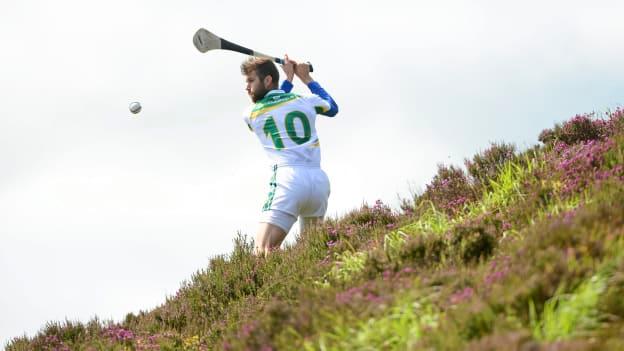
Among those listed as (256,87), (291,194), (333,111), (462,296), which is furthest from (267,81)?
(462,296)

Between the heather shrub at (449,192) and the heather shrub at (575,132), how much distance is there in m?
1.27

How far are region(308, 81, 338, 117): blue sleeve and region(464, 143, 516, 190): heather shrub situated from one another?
1606mm

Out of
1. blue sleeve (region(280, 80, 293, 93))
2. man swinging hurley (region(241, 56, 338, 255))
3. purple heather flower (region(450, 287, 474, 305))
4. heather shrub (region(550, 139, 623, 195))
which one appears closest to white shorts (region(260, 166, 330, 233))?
man swinging hurley (region(241, 56, 338, 255))

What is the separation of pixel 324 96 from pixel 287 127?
0.70 meters

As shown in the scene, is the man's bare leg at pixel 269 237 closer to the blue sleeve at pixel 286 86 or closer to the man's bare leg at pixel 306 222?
the man's bare leg at pixel 306 222

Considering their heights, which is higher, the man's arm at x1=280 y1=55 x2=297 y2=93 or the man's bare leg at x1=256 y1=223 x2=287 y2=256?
the man's arm at x1=280 y1=55 x2=297 y2=93

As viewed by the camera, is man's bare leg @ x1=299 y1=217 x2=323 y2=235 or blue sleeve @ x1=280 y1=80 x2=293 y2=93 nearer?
man's bare leg @ x1=299 y1=217 x2=323 y2=235

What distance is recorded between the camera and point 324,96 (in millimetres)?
9695

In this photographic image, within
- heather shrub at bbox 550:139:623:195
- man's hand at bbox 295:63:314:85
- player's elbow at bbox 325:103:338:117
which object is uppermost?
man's hand at bbox 295:63:314:85

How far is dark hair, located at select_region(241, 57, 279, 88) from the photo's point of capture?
9.52m

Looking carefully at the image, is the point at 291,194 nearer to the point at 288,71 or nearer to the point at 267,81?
the point at 267,81

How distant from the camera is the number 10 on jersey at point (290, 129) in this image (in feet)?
30.4

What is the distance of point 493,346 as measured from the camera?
405cm

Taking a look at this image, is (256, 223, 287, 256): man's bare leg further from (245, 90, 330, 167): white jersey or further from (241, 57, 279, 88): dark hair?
(241, 57, 279, 88): dark hair
